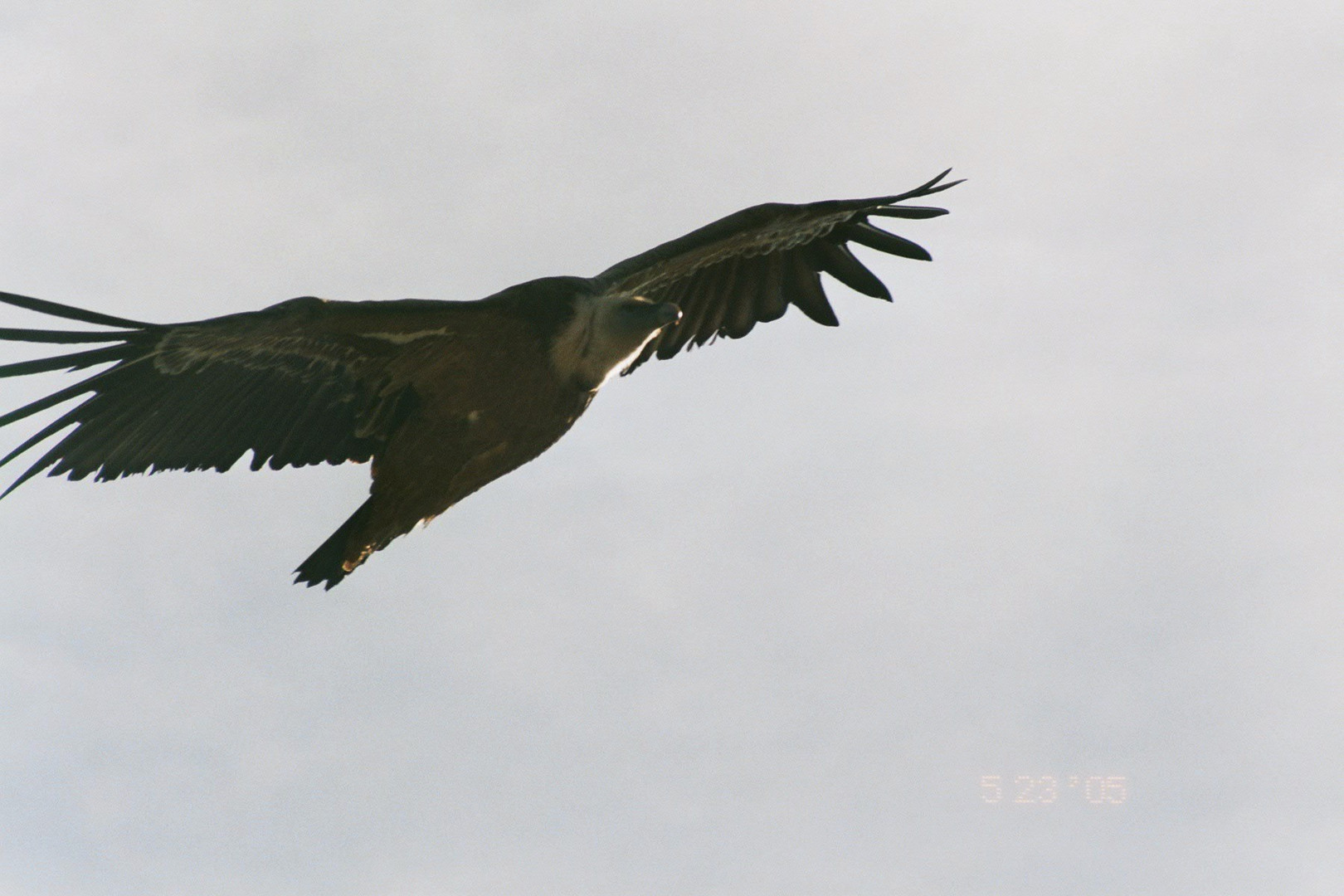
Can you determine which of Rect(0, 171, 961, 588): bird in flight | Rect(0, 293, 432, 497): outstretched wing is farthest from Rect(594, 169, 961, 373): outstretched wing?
Rect(0, 293, 432, 497): outstretched wing

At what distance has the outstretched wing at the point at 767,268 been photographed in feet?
30.7

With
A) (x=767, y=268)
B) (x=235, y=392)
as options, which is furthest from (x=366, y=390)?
(x=767, y=268)

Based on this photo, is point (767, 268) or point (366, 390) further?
point (767, 268)

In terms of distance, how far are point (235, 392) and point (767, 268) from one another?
3.22m

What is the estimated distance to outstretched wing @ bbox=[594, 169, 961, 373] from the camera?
934 centimetres

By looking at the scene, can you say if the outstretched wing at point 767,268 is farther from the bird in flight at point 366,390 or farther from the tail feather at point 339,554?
the tail feather at point 339,554

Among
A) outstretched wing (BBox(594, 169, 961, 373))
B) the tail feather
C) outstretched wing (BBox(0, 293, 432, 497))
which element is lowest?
the tail feather

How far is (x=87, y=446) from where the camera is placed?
→ 25.8 feet

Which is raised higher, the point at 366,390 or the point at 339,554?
the point at 366,390

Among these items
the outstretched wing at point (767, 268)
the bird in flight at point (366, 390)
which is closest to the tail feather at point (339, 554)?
the bird in flight at point (366, 390)

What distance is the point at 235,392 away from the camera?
26.5 feet

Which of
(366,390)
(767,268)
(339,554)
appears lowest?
(339,554)

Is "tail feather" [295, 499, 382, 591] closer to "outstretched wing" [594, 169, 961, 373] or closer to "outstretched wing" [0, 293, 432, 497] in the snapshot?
"outstretched wing" [0, 293, 432, 497]

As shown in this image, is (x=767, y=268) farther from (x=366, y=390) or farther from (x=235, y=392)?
(x=235, y=392)
